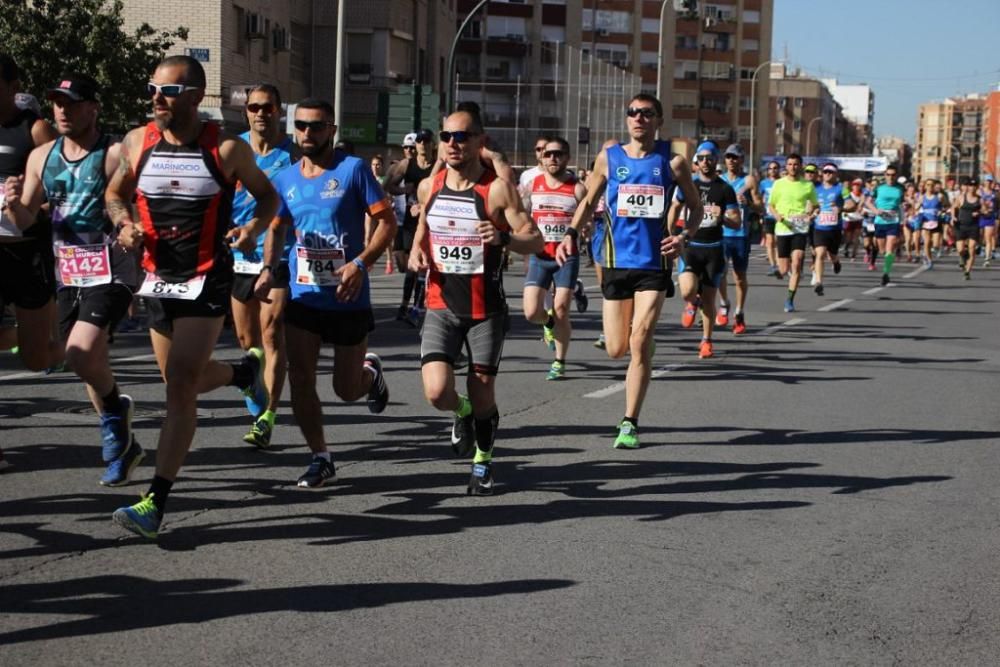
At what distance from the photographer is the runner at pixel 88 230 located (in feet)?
25.1

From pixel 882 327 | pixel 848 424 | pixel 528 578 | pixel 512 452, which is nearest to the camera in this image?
pixel 528 578

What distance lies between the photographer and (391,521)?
696cm

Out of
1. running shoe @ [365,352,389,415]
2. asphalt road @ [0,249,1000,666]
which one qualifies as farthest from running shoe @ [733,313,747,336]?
running shoe @ [365,352,389,415]

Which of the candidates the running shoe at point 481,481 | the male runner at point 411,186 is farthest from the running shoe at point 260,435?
the male runner at point 411,186

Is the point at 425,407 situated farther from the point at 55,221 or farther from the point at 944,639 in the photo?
the point at 944,639

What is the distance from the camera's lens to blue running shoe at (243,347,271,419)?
8.66m

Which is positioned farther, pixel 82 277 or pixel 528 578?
pixel 82 277

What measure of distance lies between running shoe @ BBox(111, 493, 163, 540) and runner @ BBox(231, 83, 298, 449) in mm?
2446

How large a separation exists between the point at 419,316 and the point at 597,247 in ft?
24.4

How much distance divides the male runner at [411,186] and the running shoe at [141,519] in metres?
6.36

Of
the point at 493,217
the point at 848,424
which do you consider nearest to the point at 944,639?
the point at 493,217

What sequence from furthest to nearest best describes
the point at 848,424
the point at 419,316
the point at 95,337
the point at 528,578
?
the point at 419,316 < the point at 848,424 < the point at 95,337 < the point at 528,578

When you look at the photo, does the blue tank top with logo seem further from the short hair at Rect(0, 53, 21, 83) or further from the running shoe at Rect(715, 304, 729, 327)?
the running shoe at Rect(715, 304, 729, 327)

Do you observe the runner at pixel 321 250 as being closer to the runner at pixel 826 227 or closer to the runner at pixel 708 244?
the runner at pixel 708 244
